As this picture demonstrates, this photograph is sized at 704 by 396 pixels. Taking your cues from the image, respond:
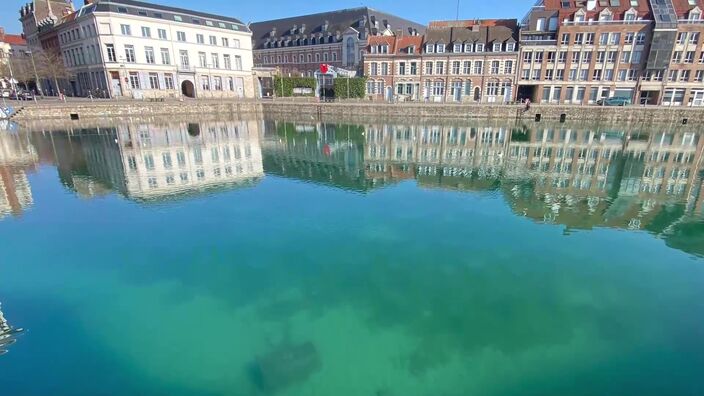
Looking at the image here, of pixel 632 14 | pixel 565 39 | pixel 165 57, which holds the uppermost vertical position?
pixel 632 14

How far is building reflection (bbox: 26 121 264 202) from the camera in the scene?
53.0 ft

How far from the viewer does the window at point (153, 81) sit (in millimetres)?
48469

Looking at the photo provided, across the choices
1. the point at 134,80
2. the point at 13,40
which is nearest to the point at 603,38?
the point at 134,80

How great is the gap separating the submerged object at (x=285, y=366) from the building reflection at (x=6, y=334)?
4.74 metres

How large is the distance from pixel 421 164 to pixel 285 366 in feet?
53.7

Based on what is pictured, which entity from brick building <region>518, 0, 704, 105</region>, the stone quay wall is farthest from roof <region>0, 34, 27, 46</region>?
brick building <region>518, 0, 704, 105</region>

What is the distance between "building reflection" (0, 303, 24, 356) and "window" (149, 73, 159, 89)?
49293 mm

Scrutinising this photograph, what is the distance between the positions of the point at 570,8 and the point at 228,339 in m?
53.8

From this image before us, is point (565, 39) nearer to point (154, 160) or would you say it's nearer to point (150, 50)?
point (154, 160)

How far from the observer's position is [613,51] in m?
43.3

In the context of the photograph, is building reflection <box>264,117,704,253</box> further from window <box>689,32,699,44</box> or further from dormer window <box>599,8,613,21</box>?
dormer window <box>599,8,613,21</box>

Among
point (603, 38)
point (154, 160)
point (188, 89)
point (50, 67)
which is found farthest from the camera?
point (188, 89)

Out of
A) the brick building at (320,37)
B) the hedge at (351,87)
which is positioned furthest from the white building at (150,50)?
the hedge at (351,87)

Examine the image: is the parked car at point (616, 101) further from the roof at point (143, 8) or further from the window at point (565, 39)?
the roof at point (143, 8)
